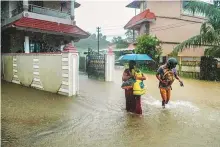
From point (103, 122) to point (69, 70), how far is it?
3.80 metres

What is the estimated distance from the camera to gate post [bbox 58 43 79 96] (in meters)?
9.64

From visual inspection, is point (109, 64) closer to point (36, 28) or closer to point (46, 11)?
point (36, 28)

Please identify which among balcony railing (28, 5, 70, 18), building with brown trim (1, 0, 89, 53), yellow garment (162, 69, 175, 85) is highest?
balcony railing (28, 5, 70, 18)

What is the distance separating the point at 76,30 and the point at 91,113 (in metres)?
11.3

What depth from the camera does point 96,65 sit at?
16.4 metres

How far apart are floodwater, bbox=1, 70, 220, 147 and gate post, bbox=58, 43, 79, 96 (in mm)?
445

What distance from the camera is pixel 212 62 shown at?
1675 centimetres

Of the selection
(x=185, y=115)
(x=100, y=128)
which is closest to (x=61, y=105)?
(x=100, y=128)

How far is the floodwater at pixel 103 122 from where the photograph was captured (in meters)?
4.90

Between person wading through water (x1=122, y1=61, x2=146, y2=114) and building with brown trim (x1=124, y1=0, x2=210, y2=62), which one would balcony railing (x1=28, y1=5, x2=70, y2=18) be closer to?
building with brown trim (x1=124, y1=0, x2=210, y2=62)

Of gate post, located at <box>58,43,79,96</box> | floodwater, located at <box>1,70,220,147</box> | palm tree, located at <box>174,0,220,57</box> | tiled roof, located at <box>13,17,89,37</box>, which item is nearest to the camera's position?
floodwater, located at <box>1,70,220,147</box>

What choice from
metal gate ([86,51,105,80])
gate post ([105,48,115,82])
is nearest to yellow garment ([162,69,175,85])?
gate post ([105,48,115,82])

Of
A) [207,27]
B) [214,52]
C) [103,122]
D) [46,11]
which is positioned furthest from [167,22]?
[103,122]

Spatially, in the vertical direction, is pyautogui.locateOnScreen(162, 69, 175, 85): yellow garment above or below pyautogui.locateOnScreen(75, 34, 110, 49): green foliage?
below
